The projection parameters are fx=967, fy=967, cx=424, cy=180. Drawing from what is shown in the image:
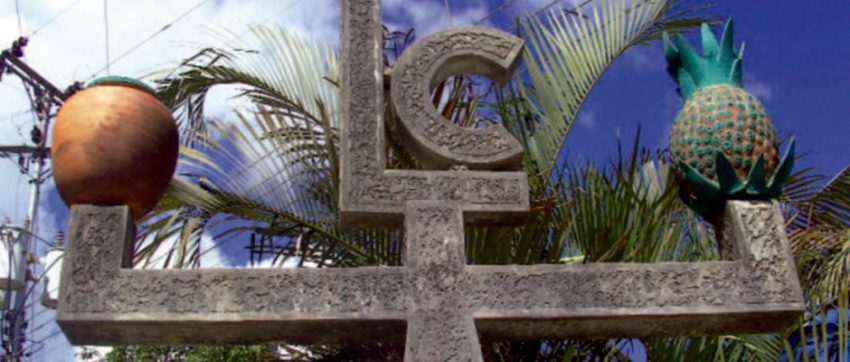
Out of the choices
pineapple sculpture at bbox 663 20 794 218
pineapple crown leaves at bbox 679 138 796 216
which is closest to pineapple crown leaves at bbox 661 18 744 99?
pineapple sculpture at bbox 663 20 794 218

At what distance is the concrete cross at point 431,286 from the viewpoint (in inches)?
130

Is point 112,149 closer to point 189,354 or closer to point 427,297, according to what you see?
point 427,297

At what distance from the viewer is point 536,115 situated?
19.6 ft

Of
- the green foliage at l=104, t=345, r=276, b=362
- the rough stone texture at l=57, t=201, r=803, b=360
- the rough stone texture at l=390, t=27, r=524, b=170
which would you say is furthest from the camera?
the green foliage at l=104, t=345, r=276, b=362

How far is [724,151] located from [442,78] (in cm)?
114

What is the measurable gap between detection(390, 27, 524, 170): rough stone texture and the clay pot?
91cm

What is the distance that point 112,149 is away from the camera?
337 cm

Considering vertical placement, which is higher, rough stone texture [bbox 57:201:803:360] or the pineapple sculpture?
the pineapple sculpture

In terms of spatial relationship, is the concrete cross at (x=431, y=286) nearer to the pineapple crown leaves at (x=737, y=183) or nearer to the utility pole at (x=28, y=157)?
the pineapple crown leaves at (x=737, y=183)

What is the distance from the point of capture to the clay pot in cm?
337

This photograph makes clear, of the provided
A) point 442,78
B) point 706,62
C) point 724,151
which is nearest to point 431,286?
point 442,78

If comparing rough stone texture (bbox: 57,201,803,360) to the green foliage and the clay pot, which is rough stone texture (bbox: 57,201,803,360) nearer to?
the clay pot

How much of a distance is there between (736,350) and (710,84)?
8.32 ft

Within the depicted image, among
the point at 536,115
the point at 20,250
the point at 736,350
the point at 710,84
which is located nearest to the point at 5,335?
the point at 20,250
